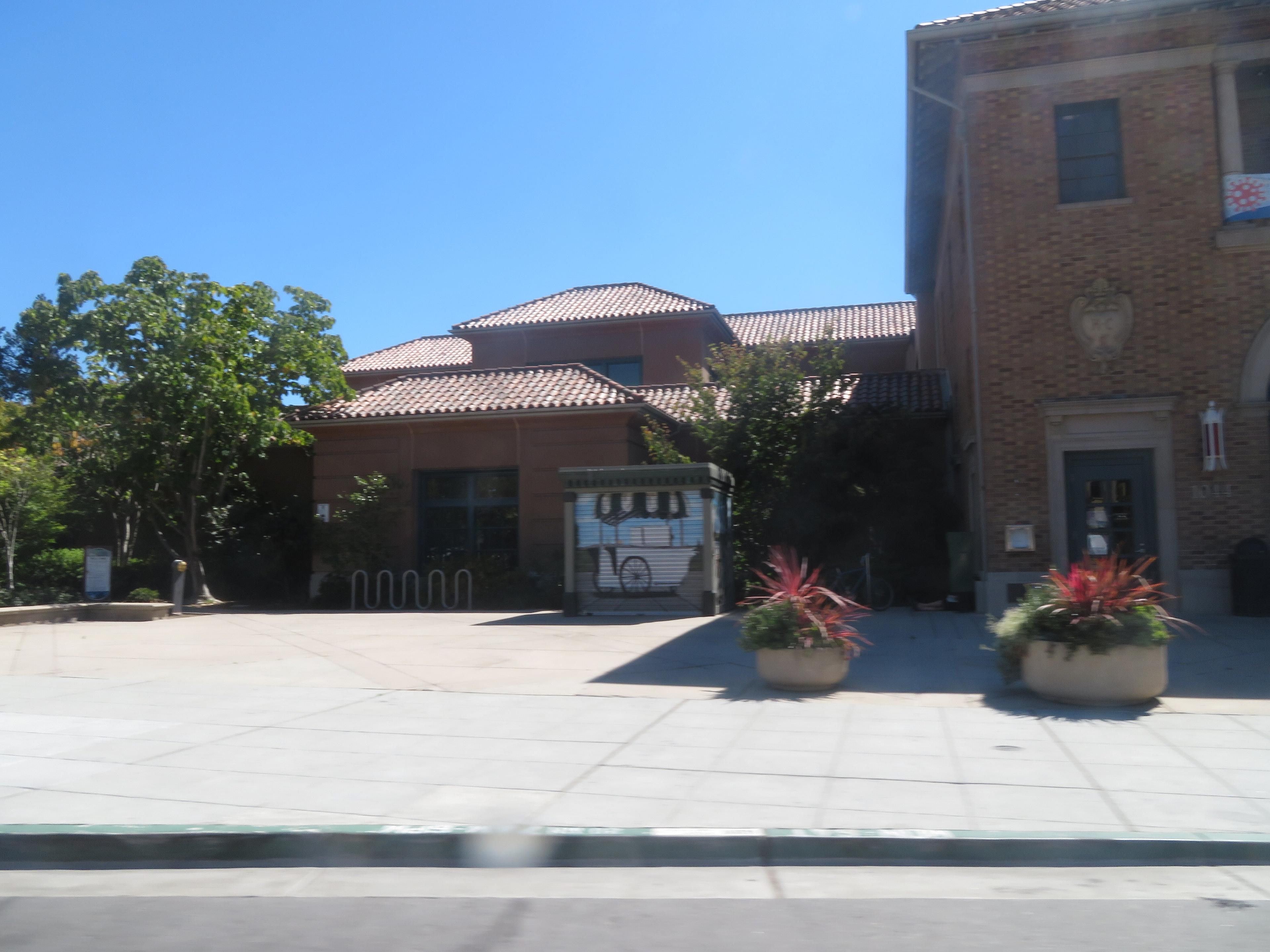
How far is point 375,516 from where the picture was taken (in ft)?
71.2

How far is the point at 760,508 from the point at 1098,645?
1106 cm

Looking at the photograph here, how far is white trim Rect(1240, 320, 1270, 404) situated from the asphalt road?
1210 centimetres

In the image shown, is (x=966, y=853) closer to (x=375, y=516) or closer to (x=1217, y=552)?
(x=1217, y=552)

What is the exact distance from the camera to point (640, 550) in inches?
659

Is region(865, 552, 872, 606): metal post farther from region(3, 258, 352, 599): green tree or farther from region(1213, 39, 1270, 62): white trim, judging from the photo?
region(3, 258, 352, 599): green tree

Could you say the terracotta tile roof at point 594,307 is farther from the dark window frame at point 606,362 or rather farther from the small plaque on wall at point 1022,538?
the small plaque on wall at point 1022,538

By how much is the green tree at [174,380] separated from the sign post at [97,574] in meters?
3.27

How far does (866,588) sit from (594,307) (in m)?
16.0

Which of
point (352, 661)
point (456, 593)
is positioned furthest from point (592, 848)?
point (456, 593)

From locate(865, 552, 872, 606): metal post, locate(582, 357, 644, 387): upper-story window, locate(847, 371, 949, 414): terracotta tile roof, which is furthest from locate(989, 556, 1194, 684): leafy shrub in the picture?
locate(582, 357, 644, 387): upper-story window

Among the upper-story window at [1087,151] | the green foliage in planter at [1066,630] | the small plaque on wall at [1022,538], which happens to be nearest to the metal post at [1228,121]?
the upper-story window at [1087,151]

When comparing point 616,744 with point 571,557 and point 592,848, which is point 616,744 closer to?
point 592,848

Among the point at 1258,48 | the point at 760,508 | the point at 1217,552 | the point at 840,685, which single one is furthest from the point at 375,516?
the point at 1258,48

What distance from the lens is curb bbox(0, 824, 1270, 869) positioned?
16.2 feet
